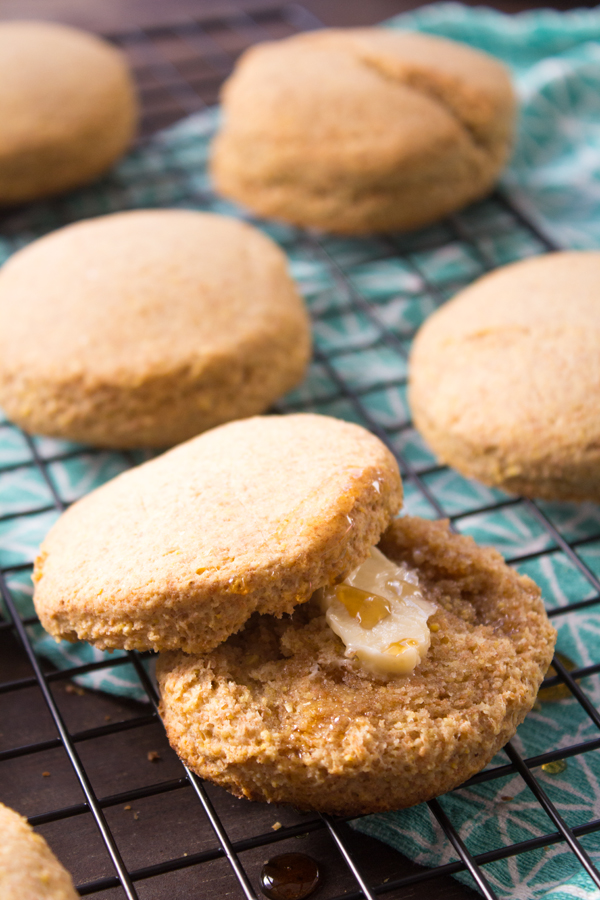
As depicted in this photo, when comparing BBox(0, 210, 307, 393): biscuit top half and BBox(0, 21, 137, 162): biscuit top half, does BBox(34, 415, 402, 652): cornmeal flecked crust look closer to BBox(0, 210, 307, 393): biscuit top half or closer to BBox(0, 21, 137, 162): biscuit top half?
BBox(0, 210, 307, 393): biscuit top half

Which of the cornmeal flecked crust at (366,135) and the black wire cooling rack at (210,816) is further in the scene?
the cornmeal flecked crust at (366,135)

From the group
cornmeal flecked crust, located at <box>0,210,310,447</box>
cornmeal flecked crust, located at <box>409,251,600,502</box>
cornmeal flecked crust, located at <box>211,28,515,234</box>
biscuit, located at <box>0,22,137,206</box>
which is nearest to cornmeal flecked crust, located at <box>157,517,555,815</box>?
cornmeal flecked crust, located at <box>409,251,600,502</box>

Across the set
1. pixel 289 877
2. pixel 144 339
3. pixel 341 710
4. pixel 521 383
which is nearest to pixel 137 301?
pixel 144 339

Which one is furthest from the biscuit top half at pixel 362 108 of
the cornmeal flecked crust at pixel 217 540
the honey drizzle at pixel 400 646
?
the honey drizzle at pixel 400 646

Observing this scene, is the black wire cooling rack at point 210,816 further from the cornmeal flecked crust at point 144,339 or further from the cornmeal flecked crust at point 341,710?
the cornmeal flecked crust at point 144,339

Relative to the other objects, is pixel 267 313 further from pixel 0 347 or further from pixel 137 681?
pixel 137 681

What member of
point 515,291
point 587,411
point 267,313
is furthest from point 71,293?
point 587,411

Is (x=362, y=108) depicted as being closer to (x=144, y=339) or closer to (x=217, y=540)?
(x=144, y=339)
